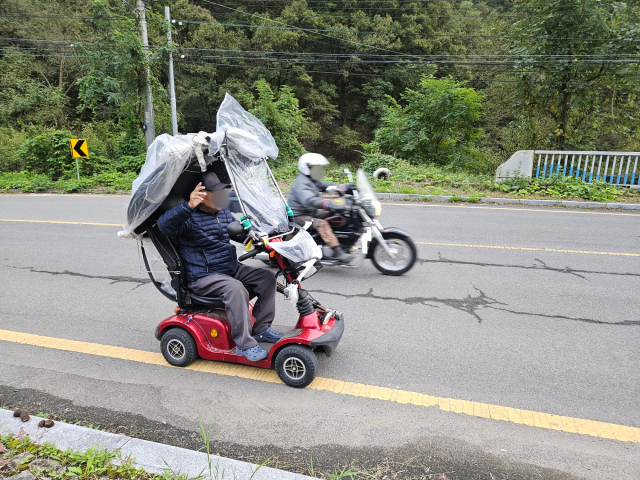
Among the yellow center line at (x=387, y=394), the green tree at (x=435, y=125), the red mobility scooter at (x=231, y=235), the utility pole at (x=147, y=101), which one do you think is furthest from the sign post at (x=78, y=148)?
the red mobility scooter at (x=231, y=235)

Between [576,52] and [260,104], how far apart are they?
12.9 metres

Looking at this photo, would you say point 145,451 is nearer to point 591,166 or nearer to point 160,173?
point 160,173

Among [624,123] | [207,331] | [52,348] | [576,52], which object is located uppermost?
[576,52]

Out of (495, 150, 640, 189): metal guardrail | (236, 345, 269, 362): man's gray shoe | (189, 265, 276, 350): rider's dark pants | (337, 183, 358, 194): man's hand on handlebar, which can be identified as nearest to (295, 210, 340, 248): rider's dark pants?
(337, 183, 358, 194): man's hand on handlebar

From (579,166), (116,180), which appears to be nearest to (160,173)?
(579,166)

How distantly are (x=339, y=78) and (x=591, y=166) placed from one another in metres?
24.7

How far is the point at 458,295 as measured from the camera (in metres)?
5.42

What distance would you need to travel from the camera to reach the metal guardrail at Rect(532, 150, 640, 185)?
12.9 metres

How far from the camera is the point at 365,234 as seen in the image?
6.05m

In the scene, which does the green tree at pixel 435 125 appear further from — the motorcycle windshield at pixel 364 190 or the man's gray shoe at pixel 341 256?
the man's gray shoe at pixel 341 256

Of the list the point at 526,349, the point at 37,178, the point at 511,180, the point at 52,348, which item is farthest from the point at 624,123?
the point at 37,178

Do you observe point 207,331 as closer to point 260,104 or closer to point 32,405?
point 32,405

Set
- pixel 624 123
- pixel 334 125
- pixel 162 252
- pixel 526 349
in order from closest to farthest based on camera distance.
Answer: pixel 162 252 < pixel 526 349 < pixel 624 123 < pixel 334 125

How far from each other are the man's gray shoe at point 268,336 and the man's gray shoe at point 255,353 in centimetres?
20
